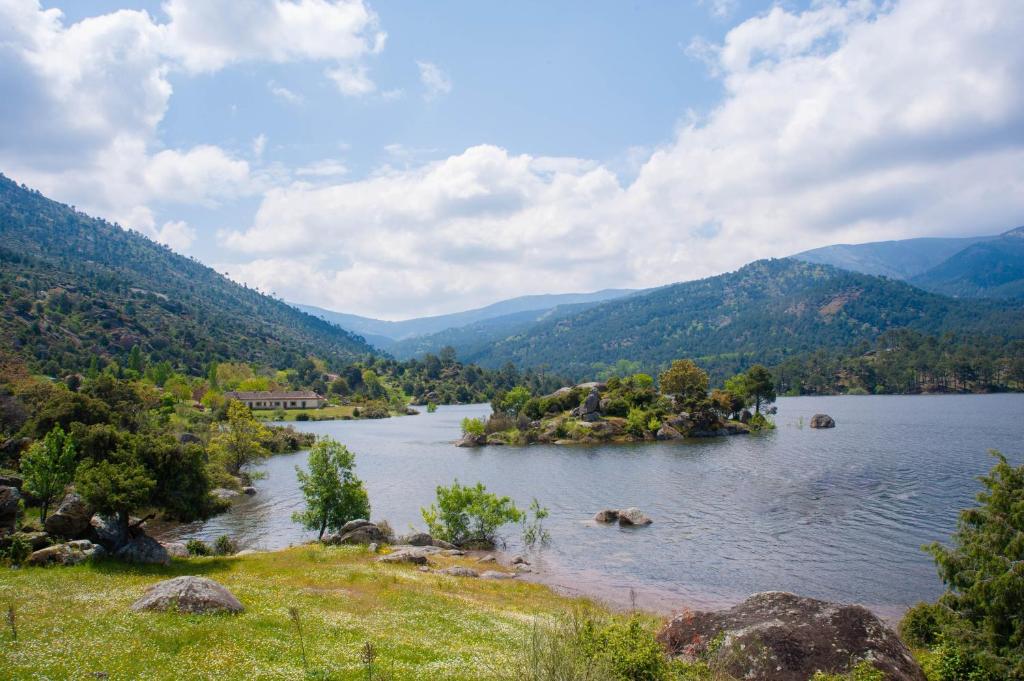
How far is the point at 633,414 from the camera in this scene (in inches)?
4843

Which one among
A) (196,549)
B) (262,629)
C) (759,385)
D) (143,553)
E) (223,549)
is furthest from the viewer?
(759,385)

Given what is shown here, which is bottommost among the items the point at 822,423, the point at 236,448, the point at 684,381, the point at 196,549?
the point at 822,423

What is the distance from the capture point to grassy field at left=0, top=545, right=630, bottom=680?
47.1 ft

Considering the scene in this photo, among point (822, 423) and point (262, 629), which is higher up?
point (262, 629)

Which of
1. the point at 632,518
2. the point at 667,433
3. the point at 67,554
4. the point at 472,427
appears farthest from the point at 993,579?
the point at 472,427

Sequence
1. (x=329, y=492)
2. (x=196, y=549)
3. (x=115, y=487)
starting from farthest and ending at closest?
(x=329, y=492) < (x=196, y=549) < (x=115, y=487)

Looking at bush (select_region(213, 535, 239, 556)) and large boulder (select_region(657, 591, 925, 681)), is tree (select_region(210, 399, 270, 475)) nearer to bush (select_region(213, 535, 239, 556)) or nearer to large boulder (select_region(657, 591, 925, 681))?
bush (select_region(213, 535, 239, 556))

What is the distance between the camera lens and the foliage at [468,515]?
170ft

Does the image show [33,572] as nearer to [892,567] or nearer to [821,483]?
[892,567]

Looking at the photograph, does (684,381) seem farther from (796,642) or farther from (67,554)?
(796,642)

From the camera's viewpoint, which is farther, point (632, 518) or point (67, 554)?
point (632, 518)

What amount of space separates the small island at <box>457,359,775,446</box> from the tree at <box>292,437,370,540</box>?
71.3m

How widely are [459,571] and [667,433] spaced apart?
86953 millimetres

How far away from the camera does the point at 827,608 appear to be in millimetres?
17062
